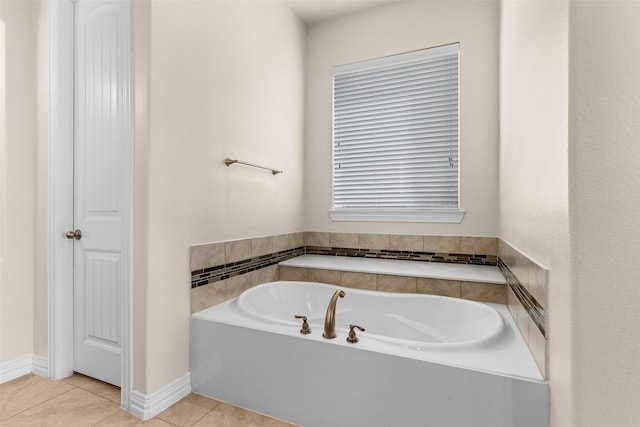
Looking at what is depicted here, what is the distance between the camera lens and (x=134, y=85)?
4.98 ft

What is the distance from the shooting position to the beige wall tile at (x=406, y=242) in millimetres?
2529

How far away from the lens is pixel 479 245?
2361 mm

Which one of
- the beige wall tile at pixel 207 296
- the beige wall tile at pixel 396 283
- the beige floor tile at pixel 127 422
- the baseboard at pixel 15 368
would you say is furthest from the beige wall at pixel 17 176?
the beige wall tile at pixel 396 283

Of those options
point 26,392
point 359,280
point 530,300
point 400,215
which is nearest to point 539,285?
point 530,300

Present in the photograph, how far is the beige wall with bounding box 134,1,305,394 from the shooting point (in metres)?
1.49

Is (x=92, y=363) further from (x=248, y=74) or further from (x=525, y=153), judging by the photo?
(x=525, y=153)

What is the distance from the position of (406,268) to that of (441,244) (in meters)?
0.41

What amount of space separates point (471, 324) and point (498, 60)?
1.93 m

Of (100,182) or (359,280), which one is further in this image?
(359,280)

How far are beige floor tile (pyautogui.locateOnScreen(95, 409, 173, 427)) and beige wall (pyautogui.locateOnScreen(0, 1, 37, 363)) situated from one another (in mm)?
895

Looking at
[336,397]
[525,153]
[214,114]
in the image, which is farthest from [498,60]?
[336,397]

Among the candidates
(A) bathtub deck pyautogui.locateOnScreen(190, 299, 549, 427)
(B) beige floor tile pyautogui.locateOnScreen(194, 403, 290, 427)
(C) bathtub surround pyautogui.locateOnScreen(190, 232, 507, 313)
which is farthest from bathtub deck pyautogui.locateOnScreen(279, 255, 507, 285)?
(B) beige floor tile pyautogui.locateOnScreen(194, 403, 290, 427)

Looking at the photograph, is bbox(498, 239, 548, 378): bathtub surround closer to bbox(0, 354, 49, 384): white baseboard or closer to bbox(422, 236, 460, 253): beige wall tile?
bbox(422, 236, 460, 253): beige wall tile

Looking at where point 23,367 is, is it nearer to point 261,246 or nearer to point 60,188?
point 60,188
